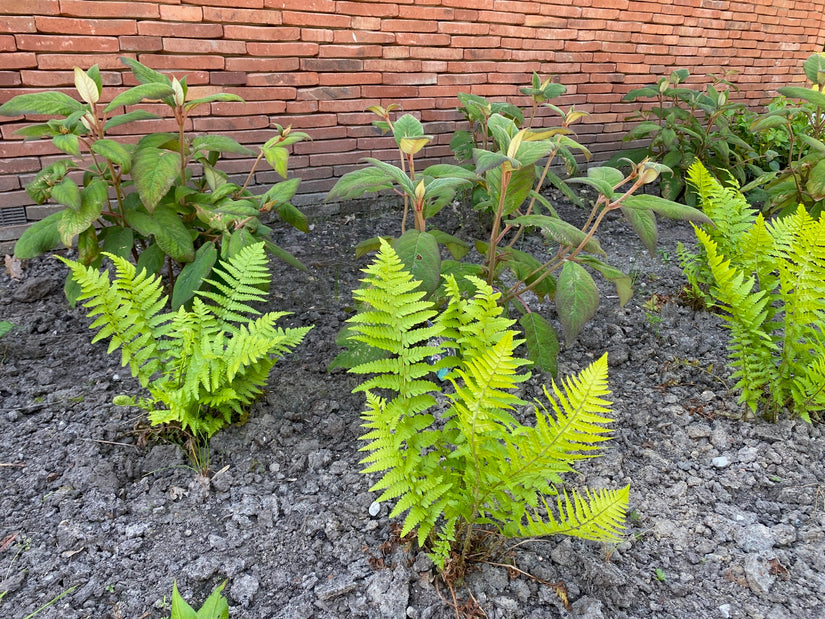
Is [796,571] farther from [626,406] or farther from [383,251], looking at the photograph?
[383,251]

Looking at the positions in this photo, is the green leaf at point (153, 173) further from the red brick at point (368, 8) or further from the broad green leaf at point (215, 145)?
the red brick at point (368, 8)

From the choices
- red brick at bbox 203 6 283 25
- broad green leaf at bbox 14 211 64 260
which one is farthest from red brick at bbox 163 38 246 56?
broad green leaf at bbox 14 211 64 260

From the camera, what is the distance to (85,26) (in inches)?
105

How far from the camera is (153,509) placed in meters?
1.58

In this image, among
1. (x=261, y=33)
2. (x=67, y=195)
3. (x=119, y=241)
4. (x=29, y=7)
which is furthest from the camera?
(x=261, y=33)

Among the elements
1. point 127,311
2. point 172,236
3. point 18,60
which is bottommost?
point 127,311

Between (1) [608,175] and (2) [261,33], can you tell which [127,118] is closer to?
(2) [261,33]

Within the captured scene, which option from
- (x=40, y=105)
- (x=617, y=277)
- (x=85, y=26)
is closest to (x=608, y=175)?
(x=617, y=277)

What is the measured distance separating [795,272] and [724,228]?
21.2 inches

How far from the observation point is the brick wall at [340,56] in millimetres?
2711

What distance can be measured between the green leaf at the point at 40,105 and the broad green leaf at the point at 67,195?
236mm

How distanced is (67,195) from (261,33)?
5.84ft

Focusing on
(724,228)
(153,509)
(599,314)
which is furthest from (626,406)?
(153,509)

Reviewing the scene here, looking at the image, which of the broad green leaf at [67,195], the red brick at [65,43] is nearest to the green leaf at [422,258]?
the broad green leaf at [67,195]
